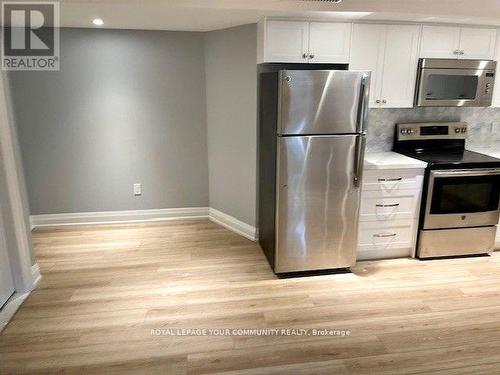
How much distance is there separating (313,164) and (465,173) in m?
1.39

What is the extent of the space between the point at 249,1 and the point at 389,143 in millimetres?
1956

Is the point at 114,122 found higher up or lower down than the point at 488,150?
higher up

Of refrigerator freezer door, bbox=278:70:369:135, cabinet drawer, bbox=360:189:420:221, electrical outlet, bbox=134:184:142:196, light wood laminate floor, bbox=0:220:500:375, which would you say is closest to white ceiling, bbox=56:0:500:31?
refrigerator freezer door, bbox=278:70:369:135

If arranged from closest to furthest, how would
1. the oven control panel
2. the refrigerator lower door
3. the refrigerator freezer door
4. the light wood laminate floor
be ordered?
the light wood laminate floor
the refrigerator freezer door
the refrigerator lower door
the oven control panel

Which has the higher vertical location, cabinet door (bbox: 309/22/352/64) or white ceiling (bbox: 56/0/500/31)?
white ceiling (bbox: 56/0/500/31)

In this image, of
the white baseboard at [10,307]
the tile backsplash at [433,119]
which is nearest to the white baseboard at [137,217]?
the white baseboard at [10,307]

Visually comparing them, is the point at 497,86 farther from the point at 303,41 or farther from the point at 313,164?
the point at 313,164

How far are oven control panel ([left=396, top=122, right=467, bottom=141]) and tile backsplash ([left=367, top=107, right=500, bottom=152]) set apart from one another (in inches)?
3.6

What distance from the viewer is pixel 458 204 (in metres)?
3.08

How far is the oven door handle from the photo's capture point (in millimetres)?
2967

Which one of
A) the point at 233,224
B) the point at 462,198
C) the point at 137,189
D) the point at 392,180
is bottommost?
the point at 233,224

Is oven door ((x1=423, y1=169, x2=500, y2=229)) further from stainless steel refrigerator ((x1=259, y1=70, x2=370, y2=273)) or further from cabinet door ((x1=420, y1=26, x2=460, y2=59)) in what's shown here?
cabinet door ((x1=420, y1=26, x2=460, y2=59))

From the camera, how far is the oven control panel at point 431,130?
348cm

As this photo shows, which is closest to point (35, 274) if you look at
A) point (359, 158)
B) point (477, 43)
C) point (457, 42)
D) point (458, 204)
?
point (359, 158)
